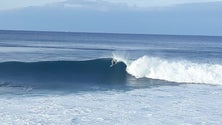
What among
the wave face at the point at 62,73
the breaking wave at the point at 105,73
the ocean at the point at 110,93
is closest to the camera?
the ocean at the point at 110,93

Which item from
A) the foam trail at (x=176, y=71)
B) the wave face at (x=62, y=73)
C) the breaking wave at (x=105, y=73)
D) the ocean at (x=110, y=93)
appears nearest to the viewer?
the ocean at (x=110, y=93)

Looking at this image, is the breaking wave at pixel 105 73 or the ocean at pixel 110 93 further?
the breaking wave at pixel 105 73

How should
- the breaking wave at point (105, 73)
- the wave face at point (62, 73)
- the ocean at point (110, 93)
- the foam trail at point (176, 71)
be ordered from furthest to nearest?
1. the foam trail at point (176, 71)
2. the breaking wave at point (105, 73)
3. the wave face at point (62, 73)
4. the ocean at point (110, 93)

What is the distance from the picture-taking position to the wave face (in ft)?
59.4

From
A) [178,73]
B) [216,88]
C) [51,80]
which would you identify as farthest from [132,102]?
[178,73]

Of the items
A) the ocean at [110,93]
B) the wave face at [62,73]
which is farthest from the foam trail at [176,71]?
the wave face at [62,73]

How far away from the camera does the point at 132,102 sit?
12.6 m

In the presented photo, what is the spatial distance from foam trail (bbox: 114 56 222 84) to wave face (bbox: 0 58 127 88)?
0.83 metres

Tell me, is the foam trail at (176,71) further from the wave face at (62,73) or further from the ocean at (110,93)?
the wave face at (62,73)

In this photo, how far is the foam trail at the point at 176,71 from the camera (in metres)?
19.8

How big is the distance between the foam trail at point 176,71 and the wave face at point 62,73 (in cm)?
83

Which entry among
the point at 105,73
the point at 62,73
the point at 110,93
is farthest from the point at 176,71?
the point at 110,93

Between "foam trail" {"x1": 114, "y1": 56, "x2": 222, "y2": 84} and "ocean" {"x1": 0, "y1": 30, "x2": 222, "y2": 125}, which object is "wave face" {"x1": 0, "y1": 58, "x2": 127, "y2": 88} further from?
"foam trail" {"x1": 114, "y1": 56, "x2": 222, "y2": 84}

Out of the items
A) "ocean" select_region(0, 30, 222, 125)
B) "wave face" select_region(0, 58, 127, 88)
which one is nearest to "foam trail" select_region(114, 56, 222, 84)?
"ocean" select_region(0, 30, 222, 125)
